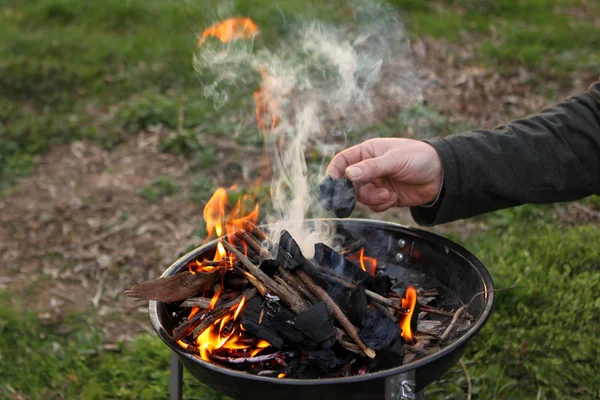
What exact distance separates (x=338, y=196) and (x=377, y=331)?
63cm

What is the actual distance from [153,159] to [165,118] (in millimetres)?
510

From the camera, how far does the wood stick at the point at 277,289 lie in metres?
2.05

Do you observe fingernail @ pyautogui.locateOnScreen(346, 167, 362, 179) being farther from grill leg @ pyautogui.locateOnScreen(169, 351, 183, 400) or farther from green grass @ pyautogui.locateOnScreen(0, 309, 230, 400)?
green grass @ pyautogui.locateOnScreen(0, 309, 230, 400)

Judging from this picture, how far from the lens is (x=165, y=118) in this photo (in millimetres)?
5488

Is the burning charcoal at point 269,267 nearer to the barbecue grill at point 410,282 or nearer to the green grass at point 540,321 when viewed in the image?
the barbecue grill at point 410,282

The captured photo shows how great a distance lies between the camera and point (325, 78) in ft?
18.0

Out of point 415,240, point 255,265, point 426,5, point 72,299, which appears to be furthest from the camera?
point 426,5

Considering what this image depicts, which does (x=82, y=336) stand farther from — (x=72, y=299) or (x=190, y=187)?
(x=190, y=187)

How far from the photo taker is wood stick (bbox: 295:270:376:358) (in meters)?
1.93

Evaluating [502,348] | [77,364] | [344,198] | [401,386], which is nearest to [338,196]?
[344,198]

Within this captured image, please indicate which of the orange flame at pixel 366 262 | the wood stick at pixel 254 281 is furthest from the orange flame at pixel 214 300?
the orange flame at pixel 366 262

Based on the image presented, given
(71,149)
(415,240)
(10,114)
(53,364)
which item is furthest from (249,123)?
(415,240)

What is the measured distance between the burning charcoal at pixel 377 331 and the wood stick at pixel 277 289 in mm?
217

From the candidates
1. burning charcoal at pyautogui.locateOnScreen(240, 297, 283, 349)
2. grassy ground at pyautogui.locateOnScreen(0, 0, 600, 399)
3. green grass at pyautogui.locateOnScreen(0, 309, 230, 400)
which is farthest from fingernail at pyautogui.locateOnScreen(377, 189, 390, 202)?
green grass at pyautogui.locateOnScreen(0, 309, 230, 400)
